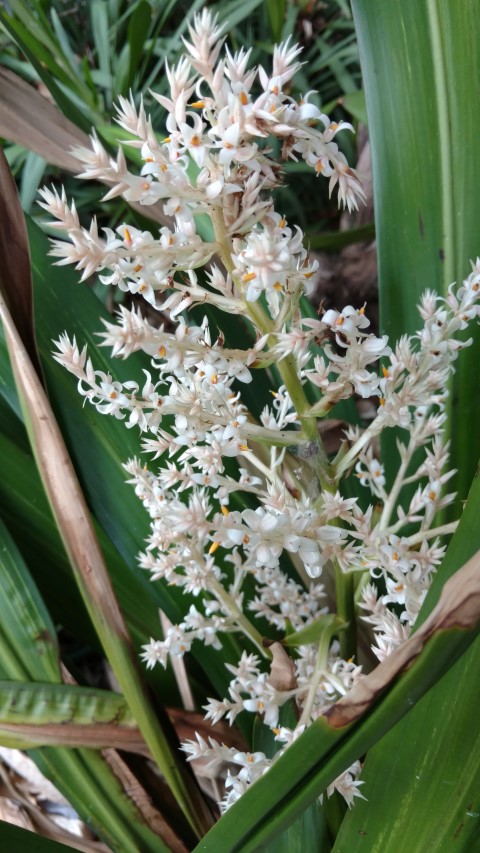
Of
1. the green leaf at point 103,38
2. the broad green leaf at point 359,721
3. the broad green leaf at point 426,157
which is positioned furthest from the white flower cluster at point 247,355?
the green leaf at point 103,38

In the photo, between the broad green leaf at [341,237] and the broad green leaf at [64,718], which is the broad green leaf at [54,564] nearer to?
the broad green leaf at [64,718]

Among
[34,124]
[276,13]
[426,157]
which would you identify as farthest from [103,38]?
[426,157]

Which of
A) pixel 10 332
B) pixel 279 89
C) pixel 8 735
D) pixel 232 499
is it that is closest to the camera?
pixel 279 89

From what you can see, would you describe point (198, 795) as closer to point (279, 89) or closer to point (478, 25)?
point (279, 89)

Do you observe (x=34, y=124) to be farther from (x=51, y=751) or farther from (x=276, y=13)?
(x=51, y=751)

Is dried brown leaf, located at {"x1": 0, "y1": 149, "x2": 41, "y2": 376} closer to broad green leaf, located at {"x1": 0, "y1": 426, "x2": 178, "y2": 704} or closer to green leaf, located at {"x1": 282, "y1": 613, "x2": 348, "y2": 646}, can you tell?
broad green leaf, located at {"x1": 0, "y1": 426, "x2": 178, "y2": 704}

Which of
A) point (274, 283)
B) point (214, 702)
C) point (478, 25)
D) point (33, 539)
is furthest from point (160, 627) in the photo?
point (478, 25)
